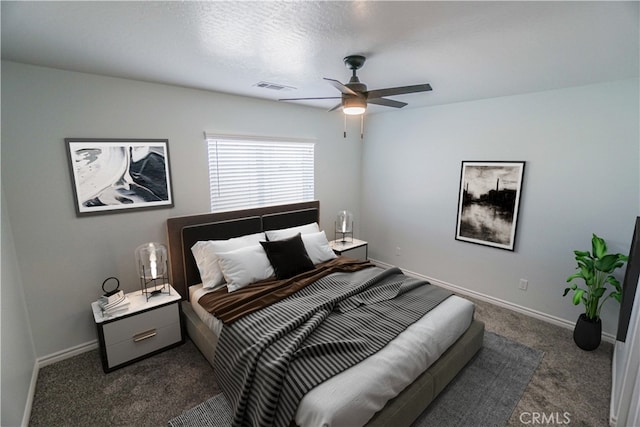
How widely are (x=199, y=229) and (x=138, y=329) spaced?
105cm

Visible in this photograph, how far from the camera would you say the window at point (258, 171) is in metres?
3.31

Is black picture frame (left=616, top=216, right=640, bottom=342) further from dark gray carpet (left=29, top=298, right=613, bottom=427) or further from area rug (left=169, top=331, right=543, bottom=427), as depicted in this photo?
area rug (left=169, top=331, right=543, bottom=427)

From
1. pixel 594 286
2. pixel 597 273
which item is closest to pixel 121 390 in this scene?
pixel 594 286

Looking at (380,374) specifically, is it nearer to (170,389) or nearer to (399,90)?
(170,389)

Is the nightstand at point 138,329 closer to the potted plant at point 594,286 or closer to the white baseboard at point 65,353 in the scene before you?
the white baseboard at point 65,353

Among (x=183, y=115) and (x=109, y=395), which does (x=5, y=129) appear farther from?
(x=109, y=395)

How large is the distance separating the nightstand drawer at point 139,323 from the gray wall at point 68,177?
20.0 inches

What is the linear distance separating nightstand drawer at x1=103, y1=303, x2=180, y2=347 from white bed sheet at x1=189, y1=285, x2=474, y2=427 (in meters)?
0.42

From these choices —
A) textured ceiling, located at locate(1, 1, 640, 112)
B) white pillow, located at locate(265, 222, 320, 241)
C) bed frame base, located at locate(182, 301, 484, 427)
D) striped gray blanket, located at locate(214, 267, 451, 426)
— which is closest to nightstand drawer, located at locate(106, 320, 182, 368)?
bed frame base, located at locate(182, 301, 484, 427)

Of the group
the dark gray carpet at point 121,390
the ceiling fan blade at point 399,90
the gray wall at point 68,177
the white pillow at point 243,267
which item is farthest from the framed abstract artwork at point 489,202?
the dark gray carpet at point 121,390

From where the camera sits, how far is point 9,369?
1748 mm

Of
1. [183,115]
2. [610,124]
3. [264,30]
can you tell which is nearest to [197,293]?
[183,115]

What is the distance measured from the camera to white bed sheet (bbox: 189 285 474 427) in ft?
4.94

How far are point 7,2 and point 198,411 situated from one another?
8.29ft
